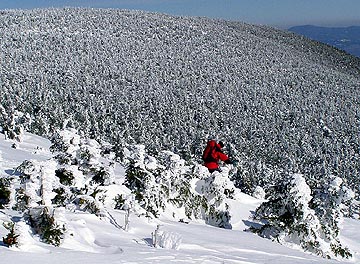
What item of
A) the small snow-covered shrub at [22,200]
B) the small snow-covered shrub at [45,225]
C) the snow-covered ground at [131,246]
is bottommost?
the snow-covered ground at [131,246]

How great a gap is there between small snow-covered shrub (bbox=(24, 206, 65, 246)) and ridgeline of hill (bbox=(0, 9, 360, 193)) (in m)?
23.6

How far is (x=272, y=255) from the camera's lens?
7008 millimetres

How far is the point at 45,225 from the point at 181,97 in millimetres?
125021

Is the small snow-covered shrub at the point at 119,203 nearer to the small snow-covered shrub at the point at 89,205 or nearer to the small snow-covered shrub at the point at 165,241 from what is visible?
the small snow-covered shrub at the point at 89,205

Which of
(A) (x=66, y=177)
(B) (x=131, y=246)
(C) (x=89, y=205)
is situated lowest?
(B) (x=131, y=246)

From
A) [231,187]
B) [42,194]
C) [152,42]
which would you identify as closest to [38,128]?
[231,187]

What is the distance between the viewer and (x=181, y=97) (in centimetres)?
13025

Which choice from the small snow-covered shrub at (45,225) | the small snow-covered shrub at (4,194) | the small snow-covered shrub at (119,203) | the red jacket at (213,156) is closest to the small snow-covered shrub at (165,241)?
the small snow-covered shrub at (45,225)

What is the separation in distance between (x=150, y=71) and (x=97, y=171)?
151214 millimetres

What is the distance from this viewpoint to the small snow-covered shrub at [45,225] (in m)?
5.70

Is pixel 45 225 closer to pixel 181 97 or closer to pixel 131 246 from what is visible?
pixel 131 246

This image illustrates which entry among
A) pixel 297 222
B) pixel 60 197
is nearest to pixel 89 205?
pixel 60 197

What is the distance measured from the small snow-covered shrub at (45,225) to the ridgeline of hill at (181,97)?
2358 centimetres

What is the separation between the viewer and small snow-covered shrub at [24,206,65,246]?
5695 mm
